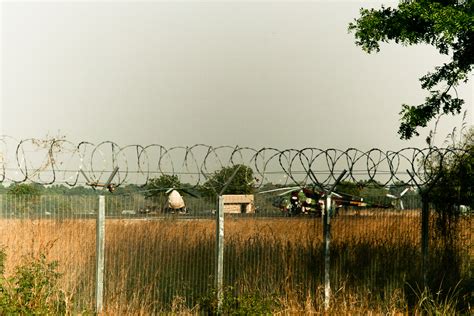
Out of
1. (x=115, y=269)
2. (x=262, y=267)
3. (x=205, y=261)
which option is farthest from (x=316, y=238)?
(x=115, y=269)

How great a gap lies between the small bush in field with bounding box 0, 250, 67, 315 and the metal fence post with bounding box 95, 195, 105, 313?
73 centimetres

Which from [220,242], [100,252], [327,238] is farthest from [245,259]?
[100,252]

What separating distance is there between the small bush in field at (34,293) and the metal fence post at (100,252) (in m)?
0.73

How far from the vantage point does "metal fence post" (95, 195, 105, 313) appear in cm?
1191

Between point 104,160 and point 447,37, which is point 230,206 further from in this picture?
point 447,37

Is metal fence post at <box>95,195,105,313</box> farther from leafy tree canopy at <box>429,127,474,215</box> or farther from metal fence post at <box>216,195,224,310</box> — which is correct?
leafy tree canopy at <box>429,127,474,215</box>

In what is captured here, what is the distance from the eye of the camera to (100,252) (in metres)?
12.0

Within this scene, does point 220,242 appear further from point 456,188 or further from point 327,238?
point 456,188

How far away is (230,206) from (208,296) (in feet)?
5.72

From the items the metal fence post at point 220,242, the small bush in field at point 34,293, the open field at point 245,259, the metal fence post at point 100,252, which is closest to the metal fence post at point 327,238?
the open field at point 245,259

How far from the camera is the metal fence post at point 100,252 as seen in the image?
11.9 m

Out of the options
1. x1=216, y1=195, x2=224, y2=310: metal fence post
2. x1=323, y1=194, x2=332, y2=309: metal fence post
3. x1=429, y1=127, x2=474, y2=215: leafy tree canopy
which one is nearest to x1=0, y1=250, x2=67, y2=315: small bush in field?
x1=216, y1=195, x2=224, y2=310: metal fence post

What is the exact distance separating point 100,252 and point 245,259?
8.12 feet

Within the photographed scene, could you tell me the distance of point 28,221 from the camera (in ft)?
40.3
